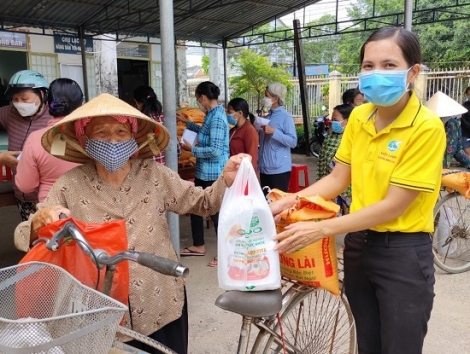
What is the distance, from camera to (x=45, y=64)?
11.8 metres

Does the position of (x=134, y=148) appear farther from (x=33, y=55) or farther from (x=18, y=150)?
(x=33, y=55)

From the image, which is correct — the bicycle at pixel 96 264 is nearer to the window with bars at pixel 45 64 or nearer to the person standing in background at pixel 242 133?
the person standing in background at pixel 242 133

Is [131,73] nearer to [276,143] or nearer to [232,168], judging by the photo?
[276,143]

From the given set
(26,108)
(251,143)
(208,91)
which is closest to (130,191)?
(26,108)

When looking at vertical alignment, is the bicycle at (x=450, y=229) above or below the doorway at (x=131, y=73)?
below

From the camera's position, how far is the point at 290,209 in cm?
164

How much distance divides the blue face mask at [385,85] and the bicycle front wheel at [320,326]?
2.88 feet

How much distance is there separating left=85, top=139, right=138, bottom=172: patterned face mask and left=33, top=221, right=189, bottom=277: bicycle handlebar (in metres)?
0.39

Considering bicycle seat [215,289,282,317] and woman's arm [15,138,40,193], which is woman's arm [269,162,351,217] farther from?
woman's arm [15,138,40,193]

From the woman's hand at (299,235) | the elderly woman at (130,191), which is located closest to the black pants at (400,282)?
the woman's hand at (299,235)

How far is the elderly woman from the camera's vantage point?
1.65 m

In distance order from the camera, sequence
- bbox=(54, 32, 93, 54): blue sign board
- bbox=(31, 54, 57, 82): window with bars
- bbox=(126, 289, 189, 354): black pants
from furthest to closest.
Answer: bbox=(54, 32, 93, 54): blue sign board
bbox=(31, 54, 57, 82): window with bars
bbox=(126, 289, 189, 354): black pants

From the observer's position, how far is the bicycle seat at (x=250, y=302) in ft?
5.07

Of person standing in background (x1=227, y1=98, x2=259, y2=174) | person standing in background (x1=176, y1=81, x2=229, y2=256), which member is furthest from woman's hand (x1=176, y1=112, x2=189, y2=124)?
person standing in background (x1=176, y1=81, x2=229, y2=256)
